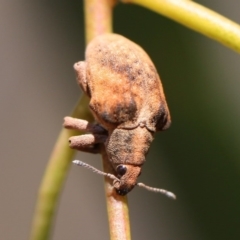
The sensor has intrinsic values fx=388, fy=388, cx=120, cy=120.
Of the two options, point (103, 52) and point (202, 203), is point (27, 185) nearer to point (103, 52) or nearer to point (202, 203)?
point (202, 203)

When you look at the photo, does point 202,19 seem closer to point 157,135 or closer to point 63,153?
point 63,153

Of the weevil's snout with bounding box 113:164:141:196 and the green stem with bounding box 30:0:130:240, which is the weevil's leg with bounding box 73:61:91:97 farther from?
the weevil's snout with bounding box 113:164:141:196

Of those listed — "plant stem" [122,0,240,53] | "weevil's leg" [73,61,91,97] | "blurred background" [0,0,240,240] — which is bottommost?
"blurred background" [0,0,240,240]

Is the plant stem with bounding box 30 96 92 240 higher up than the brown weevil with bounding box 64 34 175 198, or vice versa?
the brown weevil with bounding box 64 34 175 198

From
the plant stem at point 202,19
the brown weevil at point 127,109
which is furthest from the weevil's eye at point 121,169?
the plant stem at point 202,19

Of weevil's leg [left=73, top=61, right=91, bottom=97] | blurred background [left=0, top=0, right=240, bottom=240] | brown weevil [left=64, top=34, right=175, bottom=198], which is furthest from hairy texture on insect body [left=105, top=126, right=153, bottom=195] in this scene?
blurred background [left=0, top=0, right=240, bottom=240]

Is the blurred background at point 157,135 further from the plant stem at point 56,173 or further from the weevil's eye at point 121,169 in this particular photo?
the weevil's eye at point 121,169
